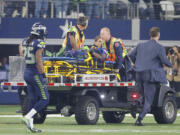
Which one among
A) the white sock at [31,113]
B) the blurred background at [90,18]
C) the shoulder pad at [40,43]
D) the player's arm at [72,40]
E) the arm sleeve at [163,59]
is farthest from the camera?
the blurred background at [90,18]

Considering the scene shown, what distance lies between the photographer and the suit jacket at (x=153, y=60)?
16.3 meters

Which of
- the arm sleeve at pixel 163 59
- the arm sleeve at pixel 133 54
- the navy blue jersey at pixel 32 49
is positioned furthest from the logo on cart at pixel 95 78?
the navy blue jersey at pixel 32 49

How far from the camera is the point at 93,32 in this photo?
98.3ft

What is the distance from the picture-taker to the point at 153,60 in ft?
54.0

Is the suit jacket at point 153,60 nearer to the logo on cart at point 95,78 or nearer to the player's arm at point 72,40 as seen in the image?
the logo on cart at point 95,78

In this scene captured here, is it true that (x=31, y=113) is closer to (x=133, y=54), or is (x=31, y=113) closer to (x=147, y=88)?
(x=147, y=88)

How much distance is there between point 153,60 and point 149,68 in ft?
0.64

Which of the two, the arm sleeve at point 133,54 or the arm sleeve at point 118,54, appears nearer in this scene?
the arm sleeve at point 133,54

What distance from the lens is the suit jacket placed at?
1630cm

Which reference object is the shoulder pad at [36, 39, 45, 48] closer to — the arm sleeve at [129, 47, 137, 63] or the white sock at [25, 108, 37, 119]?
the white sock at [25, 108, 37, 119]

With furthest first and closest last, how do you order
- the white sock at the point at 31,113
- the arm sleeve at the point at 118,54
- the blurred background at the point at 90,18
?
the blurred background at the point at 90,18, the arm sleeve at the point at 118,54, the white sock at the point at 31,113

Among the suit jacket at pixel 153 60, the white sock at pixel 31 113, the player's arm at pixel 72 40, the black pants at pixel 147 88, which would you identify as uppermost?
the player's arm at pixel 72 40

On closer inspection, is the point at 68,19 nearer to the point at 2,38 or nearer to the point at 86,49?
the point at 2,38

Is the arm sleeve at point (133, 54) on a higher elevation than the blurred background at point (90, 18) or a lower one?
lower
